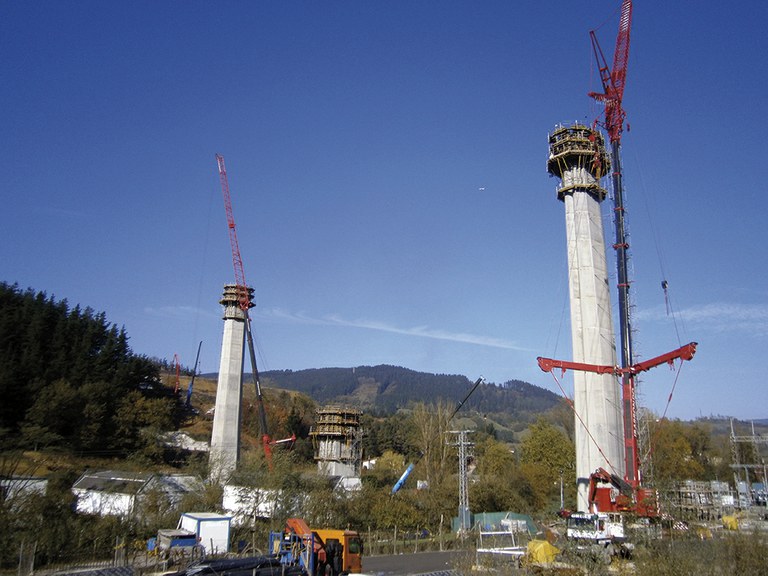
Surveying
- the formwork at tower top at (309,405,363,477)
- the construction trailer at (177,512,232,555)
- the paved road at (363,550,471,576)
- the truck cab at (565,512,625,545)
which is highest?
the formwork at tower top at (309,405,363,477)

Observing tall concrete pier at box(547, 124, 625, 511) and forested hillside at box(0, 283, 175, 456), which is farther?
forested hillside at box(0, 283, 175, 456)

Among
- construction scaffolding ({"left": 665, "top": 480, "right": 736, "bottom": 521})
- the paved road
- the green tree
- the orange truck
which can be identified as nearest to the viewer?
the orange truck

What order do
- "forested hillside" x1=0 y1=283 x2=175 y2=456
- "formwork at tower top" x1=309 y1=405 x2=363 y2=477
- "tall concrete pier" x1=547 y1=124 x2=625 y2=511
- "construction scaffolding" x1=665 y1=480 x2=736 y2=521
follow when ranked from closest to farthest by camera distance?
"tall concrete pier" x1=547 y1=124 x2=625 y2=511
"construction scaffolding" x1=665 y1=480 x2=736 y2=521
"forested hillside" x1=0 y1=283 x2=175 y2=456
"formwork at tower top" x1=309 y1=405 x2=363 y2=477

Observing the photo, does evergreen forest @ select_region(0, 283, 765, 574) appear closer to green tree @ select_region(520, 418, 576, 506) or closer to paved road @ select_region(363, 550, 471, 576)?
green tree @ select_region(520, 418, 576, 506)

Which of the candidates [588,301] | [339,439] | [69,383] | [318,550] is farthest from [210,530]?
[339,439]

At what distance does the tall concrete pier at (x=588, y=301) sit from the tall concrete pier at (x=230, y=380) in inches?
1139

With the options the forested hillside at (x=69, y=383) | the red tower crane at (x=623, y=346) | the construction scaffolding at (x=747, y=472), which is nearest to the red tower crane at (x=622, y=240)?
the red tower crane at (x=623, y=346)

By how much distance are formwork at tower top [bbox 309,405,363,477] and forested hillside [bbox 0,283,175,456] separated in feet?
64.0

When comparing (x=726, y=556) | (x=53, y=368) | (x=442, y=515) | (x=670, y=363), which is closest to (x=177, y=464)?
(x=53, y=368)

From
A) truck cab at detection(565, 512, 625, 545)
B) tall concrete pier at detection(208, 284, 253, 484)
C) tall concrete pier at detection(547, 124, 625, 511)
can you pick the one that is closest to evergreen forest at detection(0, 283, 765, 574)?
tall concrete pier at detection(547, 124, 625, 511)

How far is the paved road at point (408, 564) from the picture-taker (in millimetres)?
26086

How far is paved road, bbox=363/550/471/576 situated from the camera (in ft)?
85.6

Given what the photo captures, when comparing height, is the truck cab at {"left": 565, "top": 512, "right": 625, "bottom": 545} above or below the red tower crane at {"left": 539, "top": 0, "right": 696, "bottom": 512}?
below

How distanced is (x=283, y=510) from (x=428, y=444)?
27.8m
